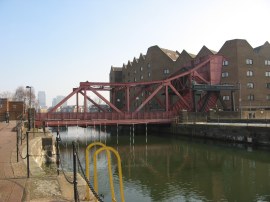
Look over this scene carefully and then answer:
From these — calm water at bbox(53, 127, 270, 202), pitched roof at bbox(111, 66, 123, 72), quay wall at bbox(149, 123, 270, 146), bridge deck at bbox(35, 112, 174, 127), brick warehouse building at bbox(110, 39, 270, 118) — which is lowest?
calm water at bbox(53, 127, 270, 202)

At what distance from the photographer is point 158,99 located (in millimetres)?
54469

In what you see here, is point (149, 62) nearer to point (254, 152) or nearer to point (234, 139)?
point (234, 139)

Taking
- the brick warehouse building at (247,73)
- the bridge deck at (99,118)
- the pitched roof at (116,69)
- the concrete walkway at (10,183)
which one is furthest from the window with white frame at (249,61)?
the concrete walkway at (10,183)

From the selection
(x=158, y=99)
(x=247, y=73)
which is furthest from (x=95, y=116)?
(x=247, y=73)

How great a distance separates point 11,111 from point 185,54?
38.7 metres

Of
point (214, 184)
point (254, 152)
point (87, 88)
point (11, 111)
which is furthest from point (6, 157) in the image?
point (11, 111)

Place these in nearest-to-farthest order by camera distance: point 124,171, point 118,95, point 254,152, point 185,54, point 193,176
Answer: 1. point 193,176
2. point 124,171
3. point 254,152
4. point 185,54
5. point 118,95

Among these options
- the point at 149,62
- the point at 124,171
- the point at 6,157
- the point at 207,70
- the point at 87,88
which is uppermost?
the point at 149,62

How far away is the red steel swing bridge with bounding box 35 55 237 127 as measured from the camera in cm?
4128

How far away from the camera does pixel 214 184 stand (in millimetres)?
16375

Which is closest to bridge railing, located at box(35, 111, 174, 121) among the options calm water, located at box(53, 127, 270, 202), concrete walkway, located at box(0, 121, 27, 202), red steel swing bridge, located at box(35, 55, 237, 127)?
red steel swing bridge, located at box(35, 55, 237, 127)

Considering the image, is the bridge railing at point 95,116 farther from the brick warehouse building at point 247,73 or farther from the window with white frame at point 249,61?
the window with white frame at point 249,61

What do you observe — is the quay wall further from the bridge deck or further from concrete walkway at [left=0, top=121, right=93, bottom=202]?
concrete walkway at [left=0, top=121, right=93, bottom=202]

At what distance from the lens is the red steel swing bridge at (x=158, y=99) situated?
41.3 metres
